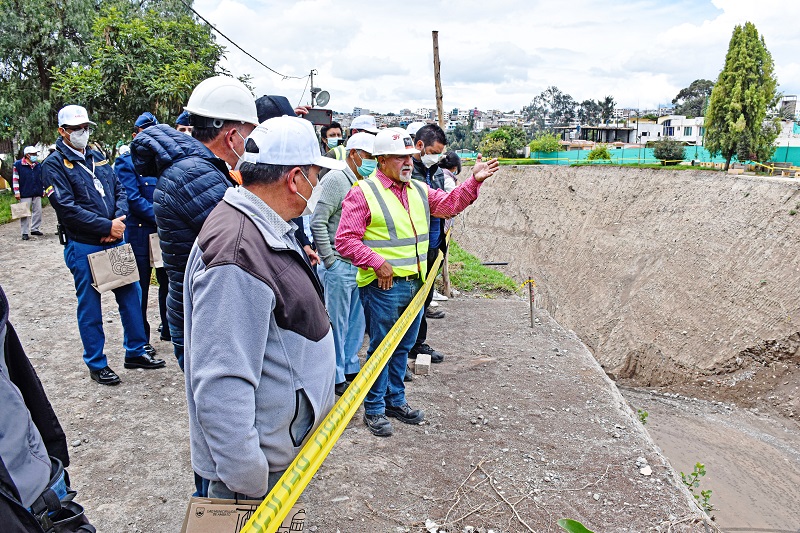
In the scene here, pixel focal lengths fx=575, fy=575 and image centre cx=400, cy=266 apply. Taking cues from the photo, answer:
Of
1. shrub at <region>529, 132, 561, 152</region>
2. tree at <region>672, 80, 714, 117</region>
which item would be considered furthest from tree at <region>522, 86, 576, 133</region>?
shrub at <region>529, 132, 561, 152</region>

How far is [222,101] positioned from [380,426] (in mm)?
2615

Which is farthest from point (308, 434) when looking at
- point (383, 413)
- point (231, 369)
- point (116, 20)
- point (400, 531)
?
point (116, 20)

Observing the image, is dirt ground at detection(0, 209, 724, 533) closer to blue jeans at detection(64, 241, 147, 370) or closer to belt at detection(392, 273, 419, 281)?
blue jeans at detection(64, 241, 147, 370)

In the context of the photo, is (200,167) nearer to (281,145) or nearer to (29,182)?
(281,145)

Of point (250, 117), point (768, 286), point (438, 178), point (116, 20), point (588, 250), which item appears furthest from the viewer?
point (588, 250)

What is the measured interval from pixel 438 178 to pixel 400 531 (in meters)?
3.97

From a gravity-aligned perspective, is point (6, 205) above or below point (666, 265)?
above

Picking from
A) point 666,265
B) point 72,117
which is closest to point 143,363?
point 72,117

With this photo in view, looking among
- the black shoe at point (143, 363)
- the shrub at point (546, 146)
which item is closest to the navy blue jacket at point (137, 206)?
the black shoe at point (143, 363)

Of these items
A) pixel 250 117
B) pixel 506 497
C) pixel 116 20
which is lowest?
pixel 506 497

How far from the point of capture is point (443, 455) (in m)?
4.18

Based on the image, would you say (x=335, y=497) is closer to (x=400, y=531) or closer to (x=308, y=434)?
(x=400, y=531)

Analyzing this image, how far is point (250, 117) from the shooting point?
2.93 meters

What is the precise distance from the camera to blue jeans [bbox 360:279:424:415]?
4238 mm
